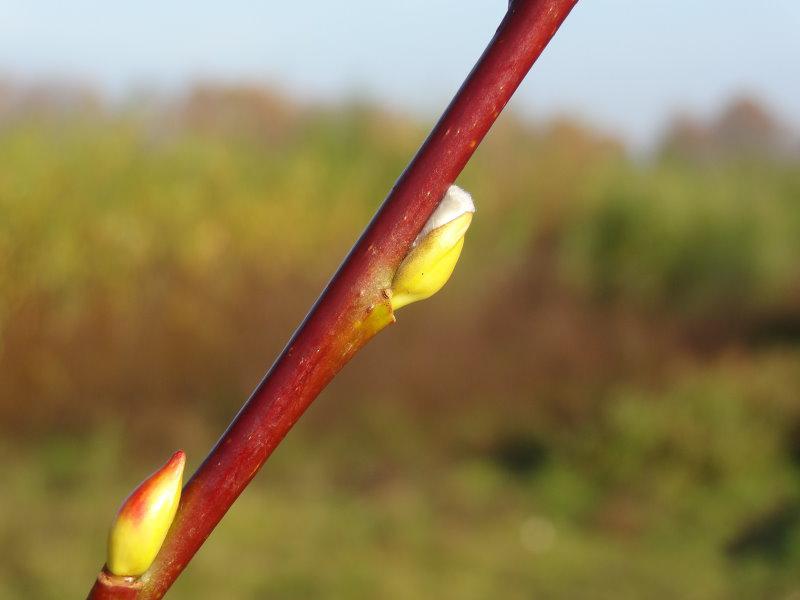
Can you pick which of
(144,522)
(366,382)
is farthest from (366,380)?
(144,522)

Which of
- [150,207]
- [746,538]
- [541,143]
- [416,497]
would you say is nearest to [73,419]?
[150,207]

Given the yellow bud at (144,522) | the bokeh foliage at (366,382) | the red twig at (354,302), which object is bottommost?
the bokeh foliage at (366,382)

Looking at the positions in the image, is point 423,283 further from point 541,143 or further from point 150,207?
A: point 541,143

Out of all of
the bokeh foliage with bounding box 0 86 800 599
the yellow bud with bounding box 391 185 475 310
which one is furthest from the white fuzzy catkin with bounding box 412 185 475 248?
the bokeh foliage with bounding box 0 86 800 599

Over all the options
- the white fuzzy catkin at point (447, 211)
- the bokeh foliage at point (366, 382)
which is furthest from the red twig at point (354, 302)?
the bokeh foliage at point (366, 382)

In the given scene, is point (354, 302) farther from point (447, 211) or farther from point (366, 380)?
point (366, 380)

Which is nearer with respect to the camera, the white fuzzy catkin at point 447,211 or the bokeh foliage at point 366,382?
the white fuzzy catkin at point 447,211

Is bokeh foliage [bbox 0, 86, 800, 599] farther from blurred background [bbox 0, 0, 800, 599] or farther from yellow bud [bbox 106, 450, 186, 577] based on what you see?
yellow bud [bbox 106, 450, 186, 577]

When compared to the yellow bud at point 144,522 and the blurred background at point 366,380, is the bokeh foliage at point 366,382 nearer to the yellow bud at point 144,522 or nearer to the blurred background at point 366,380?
the blurred background at point 366,380
